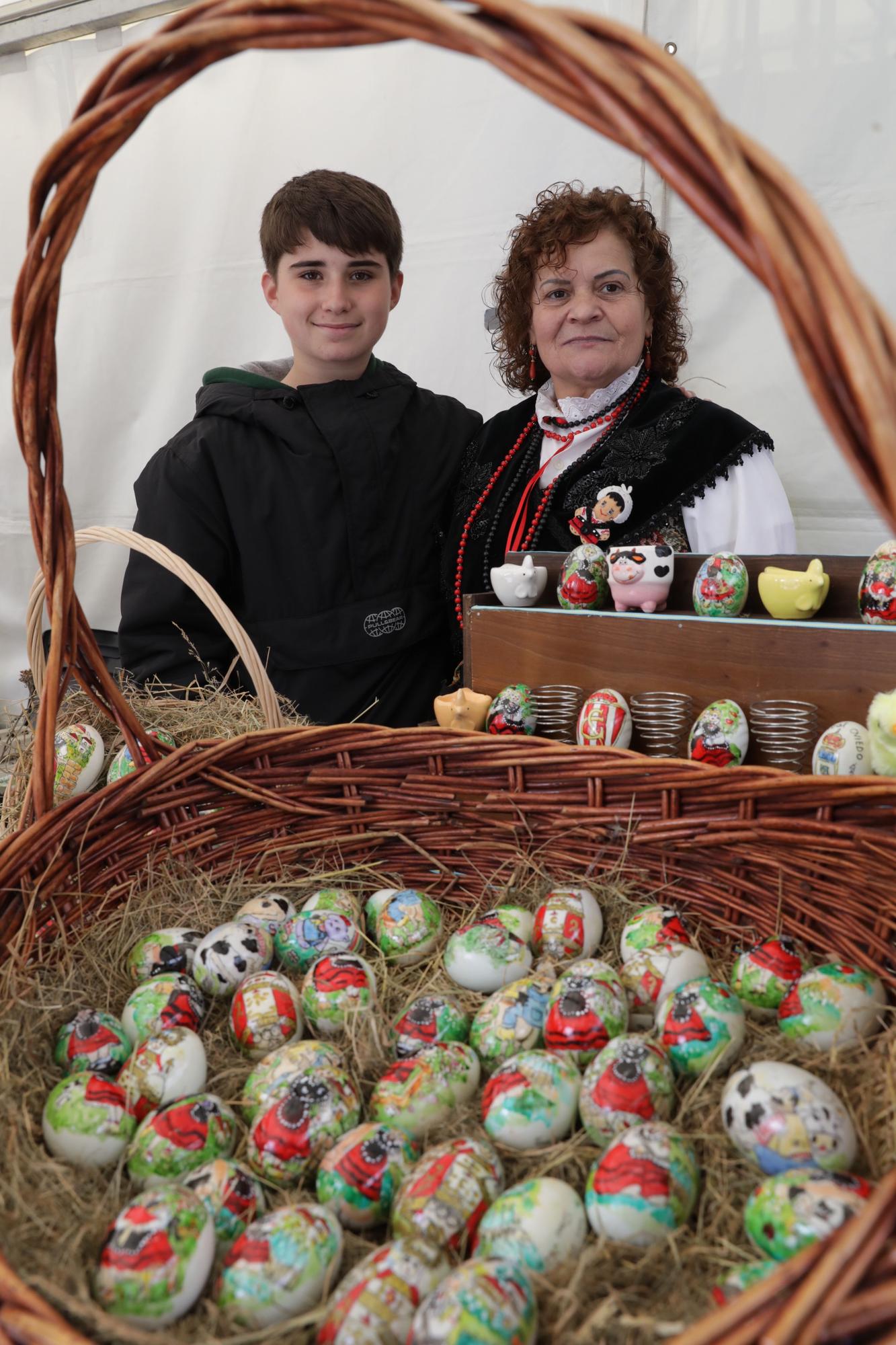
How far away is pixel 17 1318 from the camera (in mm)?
504

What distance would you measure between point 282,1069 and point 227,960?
0.17 metres

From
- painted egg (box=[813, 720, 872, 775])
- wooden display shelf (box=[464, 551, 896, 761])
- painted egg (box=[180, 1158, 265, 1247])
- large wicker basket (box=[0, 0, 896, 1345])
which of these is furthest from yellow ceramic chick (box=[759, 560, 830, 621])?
painted egg (box=[180, 1158, 265, 1247])

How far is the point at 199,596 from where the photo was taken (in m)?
1.17

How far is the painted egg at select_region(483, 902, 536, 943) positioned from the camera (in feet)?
3.19

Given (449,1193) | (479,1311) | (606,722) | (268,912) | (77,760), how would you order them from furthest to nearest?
1. (77,760)
2. (606,722)
3. (268,912)
4. (449,1193)
5. (479,1311)

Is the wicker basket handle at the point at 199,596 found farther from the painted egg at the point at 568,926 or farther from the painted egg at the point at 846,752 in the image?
the painted egg at the point at 846,752

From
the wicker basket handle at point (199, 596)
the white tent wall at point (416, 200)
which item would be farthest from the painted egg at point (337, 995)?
the white tent wall at point (416, 200)

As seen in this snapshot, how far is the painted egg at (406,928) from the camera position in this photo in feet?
3.24

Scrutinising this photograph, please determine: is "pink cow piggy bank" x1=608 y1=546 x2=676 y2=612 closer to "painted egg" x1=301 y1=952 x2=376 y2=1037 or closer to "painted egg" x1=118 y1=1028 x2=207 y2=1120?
"painted egg" x1=301 y1=952 x2=376 y2=1037

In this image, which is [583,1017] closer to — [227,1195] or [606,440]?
[227,1195]

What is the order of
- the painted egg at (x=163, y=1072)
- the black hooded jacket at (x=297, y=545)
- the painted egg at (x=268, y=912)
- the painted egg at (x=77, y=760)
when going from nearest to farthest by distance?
1. the painted egg at (x=163, y=1072)
2. the painted egg at (x=268, y=912)
3. the painted egg at (x=77, y=760)
4. the black hooded jacket at (x=297, y=545)

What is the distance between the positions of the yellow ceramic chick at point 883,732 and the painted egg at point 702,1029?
27 cm

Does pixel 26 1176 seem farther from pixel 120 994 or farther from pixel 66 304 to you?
pixel 66 304

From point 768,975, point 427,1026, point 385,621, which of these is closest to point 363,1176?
point 427,1026
